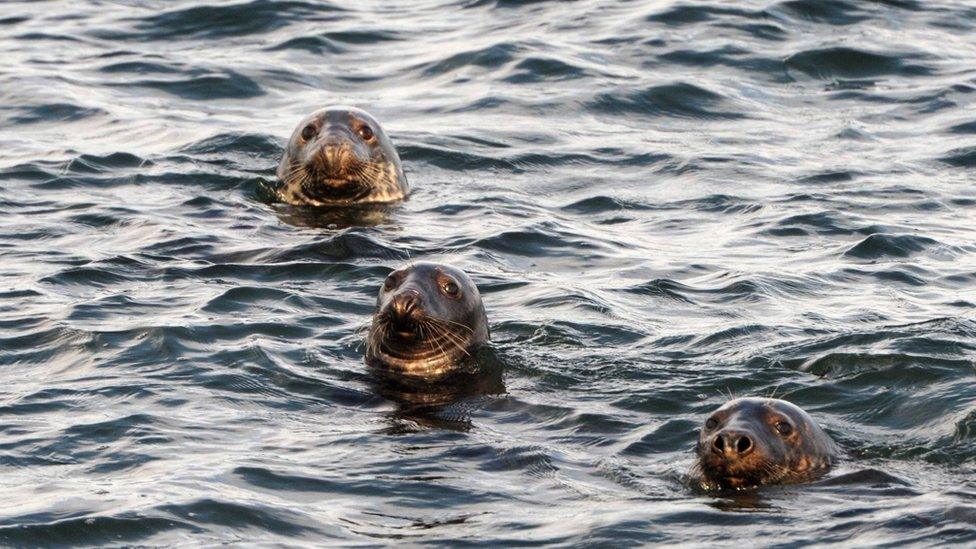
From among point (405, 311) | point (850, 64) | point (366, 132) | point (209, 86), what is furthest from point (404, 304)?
point (850, 64)

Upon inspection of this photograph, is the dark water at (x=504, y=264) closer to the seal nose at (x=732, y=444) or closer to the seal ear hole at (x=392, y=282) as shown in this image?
the seal nose at (x=732, y=444)

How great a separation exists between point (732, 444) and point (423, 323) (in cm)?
271

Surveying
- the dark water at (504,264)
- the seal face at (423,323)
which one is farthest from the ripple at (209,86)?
the seal face at (423,323)

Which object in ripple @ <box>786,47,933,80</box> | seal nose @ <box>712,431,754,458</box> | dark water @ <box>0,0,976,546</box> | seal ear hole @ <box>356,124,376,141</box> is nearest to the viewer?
seal nose @ <box>712,431,754,458</box>

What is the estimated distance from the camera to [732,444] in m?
8.91

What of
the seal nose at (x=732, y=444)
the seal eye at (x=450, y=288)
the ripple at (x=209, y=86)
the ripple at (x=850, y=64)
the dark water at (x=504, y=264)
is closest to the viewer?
the seal nose at (x=732, y=444)

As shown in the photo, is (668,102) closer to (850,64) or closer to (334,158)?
(850,64)

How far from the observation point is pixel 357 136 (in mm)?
15320

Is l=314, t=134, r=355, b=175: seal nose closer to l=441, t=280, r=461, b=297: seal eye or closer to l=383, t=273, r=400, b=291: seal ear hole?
l=383, t=273, r=400, b=291: seal ear hole

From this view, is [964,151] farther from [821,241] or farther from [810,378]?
[810,378]

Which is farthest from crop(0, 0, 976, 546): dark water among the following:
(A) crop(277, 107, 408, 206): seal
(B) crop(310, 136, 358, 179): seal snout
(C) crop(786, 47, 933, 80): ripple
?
(B) crop(310, 136, 358, 179): seal snout

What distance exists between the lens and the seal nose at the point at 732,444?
891 cm

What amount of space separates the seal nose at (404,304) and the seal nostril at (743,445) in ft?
8.82

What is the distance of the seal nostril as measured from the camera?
29.3ft
